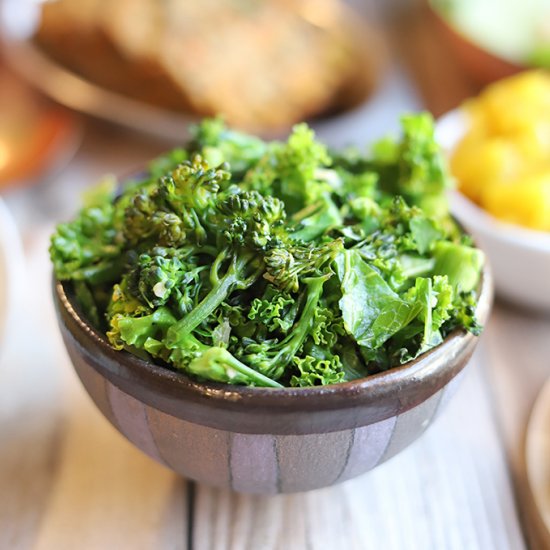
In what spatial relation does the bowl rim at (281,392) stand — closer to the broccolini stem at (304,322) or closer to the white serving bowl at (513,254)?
the broccolini stem at (304,322)

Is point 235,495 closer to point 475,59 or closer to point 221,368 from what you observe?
point 221,368

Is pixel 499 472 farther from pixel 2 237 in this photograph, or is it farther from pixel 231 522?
pixel 2 237

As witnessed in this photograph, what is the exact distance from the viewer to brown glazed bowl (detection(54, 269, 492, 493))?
840mm

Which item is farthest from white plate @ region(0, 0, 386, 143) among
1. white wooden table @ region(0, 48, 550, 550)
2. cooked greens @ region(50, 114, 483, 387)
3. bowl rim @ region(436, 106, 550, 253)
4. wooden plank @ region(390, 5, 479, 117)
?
cooked greens @ region(50, 114, 483, 387)

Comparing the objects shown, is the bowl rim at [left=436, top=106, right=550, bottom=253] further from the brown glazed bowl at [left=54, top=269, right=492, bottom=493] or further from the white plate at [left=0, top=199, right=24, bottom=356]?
the white plate at [left=0, top=199, right=24, bottom=356]

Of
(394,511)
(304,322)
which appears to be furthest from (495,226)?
(304,322)

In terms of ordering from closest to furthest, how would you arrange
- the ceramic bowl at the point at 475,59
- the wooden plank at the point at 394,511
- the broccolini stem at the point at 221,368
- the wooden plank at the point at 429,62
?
1. the broccolini stem at the point at 221,368
2. the wooden plank at the point at 394,511
3. the ceramic bowl at the point at 475,59
4. the wooden plank at the point at 429,62

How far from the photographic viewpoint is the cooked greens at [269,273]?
2.84ft

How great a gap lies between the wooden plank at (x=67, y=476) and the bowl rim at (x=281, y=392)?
1.04 feet

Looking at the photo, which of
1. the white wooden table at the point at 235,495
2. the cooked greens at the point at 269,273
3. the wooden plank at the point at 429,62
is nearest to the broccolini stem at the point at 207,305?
the cooked greens at the point at 269,273

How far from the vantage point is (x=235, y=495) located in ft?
3.77

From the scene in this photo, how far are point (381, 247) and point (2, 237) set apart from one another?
30.2 inches

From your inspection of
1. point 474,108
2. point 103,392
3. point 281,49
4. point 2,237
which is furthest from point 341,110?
point 103,392

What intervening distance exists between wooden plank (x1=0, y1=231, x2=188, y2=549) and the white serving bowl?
0.72 meters
